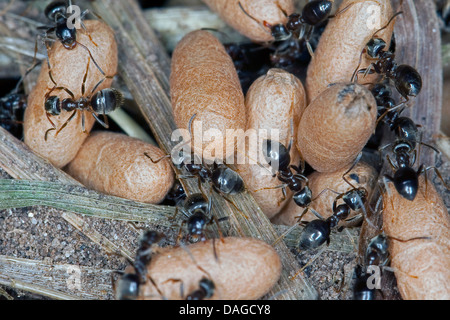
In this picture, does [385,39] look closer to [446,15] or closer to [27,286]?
[446,15]

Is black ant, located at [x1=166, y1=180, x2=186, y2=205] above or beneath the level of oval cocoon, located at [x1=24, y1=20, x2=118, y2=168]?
beneath

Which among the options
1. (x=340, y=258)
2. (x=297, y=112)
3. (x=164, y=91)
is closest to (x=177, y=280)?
(x=340, y=258)

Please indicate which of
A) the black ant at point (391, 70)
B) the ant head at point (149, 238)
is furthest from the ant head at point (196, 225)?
the black ant at point (391, 70)

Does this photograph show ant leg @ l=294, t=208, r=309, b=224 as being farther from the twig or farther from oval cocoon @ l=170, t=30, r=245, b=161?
oval cocoon @ l=170, t=30, r=245, b=161

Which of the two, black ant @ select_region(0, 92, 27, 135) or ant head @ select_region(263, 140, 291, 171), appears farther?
black ant @ select_region(0, 92, 27, 135)

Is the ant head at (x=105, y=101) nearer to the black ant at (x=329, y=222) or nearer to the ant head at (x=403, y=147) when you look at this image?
the black ant at (x=329, y=222)

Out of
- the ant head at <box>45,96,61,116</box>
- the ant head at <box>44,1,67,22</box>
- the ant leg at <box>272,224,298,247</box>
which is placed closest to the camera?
the ant leg at <box>272,224,298,247</box>

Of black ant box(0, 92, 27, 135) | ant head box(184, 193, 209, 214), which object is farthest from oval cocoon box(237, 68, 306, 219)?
black ant box(0, 92, 27, 135)

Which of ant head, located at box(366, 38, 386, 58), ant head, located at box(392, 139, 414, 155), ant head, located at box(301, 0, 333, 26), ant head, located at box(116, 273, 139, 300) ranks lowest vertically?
ant head, located at box(116, 273, 139, 300)
